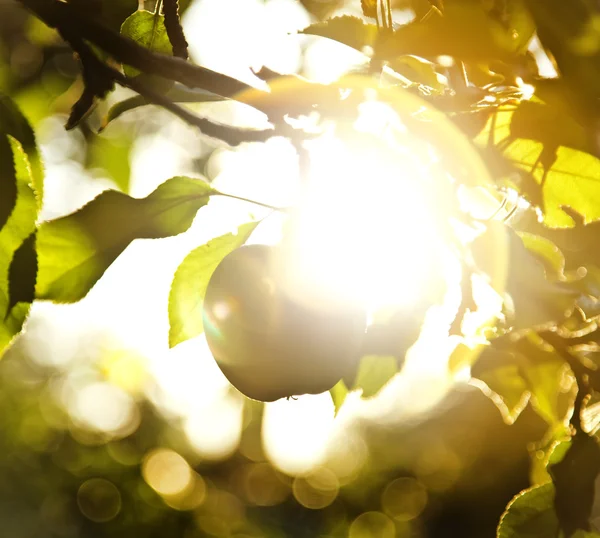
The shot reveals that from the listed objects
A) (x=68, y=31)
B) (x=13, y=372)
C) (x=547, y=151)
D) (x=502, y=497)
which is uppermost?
(x=68, y=31)

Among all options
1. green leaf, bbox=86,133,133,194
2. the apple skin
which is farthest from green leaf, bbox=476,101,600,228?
green leaf, bbox=86,133,133,194

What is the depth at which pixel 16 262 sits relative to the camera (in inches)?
22.3

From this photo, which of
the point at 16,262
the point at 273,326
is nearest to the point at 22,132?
the point at 16,262

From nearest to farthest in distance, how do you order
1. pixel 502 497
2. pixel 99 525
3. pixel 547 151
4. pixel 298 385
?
pixel 547 151 < pixel 298 385 < pixel 502 497 < pixel 99 525

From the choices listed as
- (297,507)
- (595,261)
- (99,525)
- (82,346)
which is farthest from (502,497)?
(595,261)

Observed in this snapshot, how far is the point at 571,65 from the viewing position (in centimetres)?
43

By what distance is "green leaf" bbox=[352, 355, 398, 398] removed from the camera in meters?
0.71

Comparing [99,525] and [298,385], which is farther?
[99,525]

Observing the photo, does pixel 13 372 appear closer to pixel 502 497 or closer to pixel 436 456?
pixel 436 456

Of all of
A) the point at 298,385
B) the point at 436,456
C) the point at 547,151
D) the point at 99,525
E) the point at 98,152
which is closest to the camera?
the point at 547,151

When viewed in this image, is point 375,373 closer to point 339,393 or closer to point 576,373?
point 339,393

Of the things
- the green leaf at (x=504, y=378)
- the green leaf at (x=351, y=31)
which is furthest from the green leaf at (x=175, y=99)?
the green leaf at (x=504, y=378)

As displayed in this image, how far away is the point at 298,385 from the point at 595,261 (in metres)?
0.49

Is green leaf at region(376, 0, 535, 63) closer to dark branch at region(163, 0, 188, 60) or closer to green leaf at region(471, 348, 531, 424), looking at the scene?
dark branch at region(163, 0, 188, 60)
